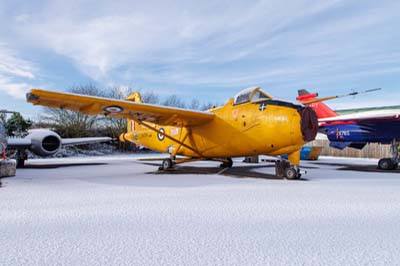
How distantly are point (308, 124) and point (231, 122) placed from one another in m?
2.32

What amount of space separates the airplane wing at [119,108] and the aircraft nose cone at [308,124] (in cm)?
300

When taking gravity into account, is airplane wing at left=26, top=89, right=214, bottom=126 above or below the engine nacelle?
above

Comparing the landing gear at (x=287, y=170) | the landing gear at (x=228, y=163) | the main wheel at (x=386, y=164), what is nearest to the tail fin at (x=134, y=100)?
the landing gear at (x=228, y=163)

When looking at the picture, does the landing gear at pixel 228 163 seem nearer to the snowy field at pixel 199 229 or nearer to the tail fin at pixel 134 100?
the tail fin at pixel 134 100

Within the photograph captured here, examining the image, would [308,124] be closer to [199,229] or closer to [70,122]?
[199,229]

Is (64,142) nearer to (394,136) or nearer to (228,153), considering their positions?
(228,153)

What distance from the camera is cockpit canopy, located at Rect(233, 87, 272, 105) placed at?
27.3 feet

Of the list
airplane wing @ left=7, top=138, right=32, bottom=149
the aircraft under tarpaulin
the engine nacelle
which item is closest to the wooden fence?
the aircraft under tarpaulin

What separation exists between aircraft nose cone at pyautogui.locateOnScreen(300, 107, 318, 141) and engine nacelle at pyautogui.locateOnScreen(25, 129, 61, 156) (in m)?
9.87

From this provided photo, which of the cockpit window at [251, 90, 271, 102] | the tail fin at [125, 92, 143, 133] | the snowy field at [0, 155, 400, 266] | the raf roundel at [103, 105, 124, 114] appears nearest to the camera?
the snowy field at [0, 155, 400, 266]

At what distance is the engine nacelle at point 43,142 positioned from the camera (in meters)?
12.2

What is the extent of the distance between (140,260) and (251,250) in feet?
2.78

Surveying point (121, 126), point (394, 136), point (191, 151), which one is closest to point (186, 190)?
point (191, 151)

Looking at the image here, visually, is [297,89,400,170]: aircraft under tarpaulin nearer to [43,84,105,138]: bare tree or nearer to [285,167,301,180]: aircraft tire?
[285,167,301,180]: aircraft tire
